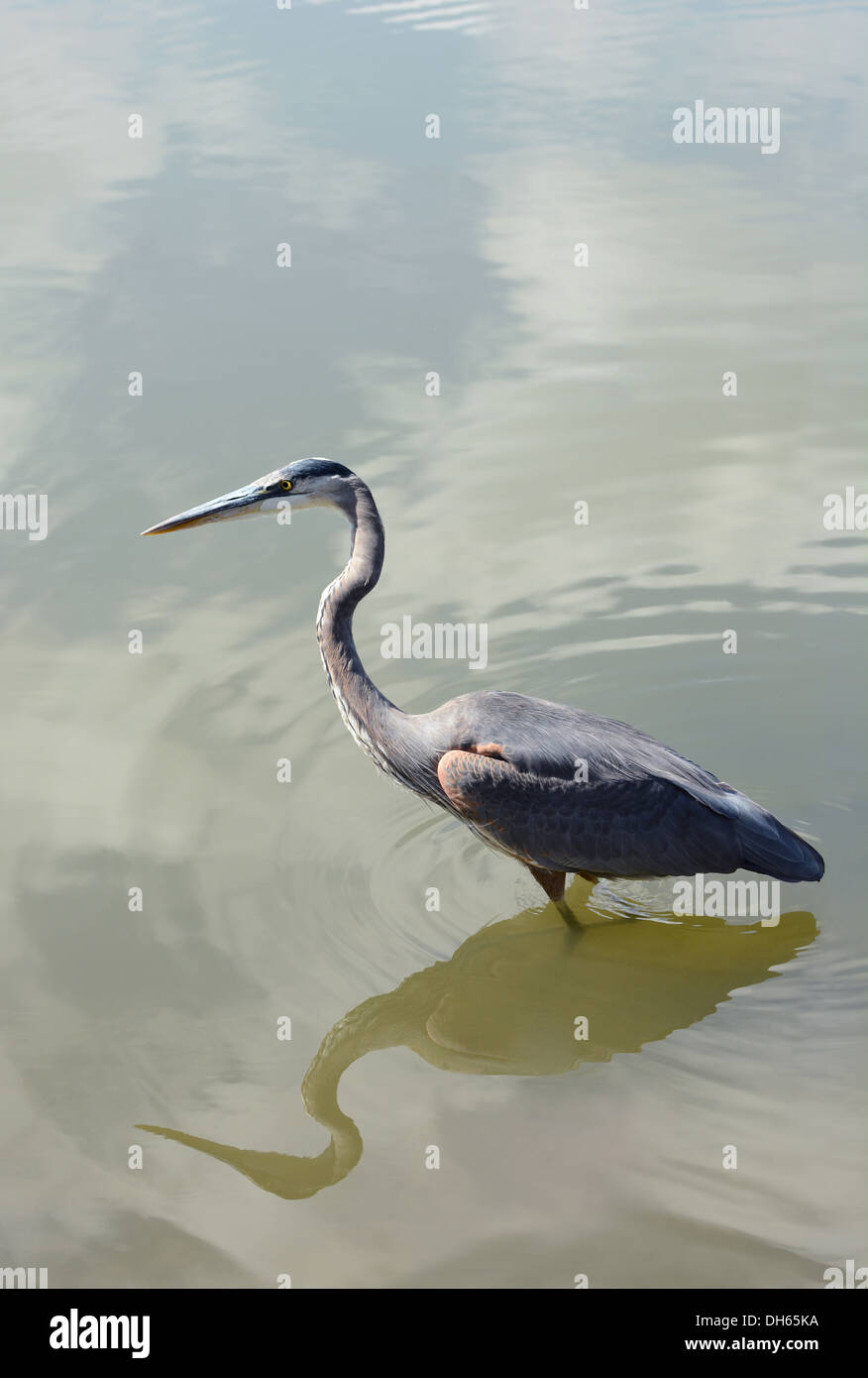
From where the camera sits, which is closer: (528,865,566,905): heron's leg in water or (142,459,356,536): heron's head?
(142,459,356,536): heron's head

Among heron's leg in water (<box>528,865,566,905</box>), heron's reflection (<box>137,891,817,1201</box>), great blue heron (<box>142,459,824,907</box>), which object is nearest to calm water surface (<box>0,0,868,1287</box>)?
heron's reflection (<box>137,891,817,1201</box>)

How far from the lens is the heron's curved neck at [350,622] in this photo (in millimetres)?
7258

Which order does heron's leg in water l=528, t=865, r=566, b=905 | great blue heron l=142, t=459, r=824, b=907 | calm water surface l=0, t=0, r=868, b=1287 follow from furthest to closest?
1. heron's leg in water l=528, t=865, r=566, b=905
2. great blue heron l=142, t=459, r=824, b=907
3. calm water surface l=0, t=0, r=868, b=1287

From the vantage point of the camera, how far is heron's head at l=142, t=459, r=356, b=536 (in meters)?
7.23

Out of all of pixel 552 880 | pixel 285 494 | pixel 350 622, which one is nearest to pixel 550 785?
pixel 552 880

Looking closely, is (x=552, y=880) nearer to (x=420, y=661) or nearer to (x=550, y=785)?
(x=550, y=785)

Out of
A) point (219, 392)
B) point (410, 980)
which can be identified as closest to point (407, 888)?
point (410, 980)

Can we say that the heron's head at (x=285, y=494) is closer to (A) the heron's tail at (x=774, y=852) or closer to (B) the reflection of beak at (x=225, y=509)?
(B) the reflection of beak at (x=225, y=509)

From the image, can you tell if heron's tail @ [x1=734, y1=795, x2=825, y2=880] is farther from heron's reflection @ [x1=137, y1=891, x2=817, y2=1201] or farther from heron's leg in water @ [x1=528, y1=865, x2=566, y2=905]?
heron's leg in water @ [x1=528, y1=865, x2=566, y2=905]

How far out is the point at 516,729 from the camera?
287 inches

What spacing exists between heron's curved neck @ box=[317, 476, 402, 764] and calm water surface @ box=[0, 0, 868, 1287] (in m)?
0.77

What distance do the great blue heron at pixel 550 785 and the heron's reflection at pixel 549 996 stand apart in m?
0.33

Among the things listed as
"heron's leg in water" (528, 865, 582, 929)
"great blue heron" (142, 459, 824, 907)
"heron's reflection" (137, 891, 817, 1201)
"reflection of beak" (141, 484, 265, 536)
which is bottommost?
"heron's reflection" (137, 891, 817, 1201)

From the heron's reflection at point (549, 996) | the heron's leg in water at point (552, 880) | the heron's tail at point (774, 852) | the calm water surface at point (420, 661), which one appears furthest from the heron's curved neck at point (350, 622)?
the heron's tail at point (774, 852)
